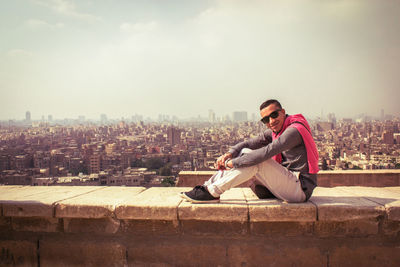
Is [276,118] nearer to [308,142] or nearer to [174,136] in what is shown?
[308,142]

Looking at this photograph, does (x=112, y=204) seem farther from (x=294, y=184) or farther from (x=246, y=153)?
(x=294, y=184)

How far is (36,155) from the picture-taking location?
4903 centimetres

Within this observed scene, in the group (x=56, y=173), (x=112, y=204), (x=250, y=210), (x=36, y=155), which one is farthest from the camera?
(x=36, y=155)

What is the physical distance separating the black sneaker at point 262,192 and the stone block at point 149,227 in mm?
721

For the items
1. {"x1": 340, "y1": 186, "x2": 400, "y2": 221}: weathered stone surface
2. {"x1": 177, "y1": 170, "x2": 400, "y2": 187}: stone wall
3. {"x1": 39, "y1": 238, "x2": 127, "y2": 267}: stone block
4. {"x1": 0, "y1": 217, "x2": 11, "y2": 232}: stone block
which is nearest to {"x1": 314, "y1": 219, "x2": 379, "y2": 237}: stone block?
{"x1": 340, "y1": 186, "x2": 400, "y2": 221}: weathered stone surface

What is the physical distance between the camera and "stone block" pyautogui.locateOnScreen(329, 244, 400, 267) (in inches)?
80.2

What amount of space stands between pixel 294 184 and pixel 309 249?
48 centimetres

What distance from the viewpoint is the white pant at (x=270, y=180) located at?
2117 mm

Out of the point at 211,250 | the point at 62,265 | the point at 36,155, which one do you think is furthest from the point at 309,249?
the point at 36,155

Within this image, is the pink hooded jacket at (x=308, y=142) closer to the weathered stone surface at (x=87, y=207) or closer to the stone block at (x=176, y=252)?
the stone block at (x=176, y=252)

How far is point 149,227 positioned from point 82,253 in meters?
0.57

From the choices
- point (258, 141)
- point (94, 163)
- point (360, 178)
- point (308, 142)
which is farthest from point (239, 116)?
point (308, 142)

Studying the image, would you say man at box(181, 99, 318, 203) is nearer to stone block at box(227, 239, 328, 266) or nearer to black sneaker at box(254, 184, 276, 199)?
black sneaker at box(254, 184, 276, 199)

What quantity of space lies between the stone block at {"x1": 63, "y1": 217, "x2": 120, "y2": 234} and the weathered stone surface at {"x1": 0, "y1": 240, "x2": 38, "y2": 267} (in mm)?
329
